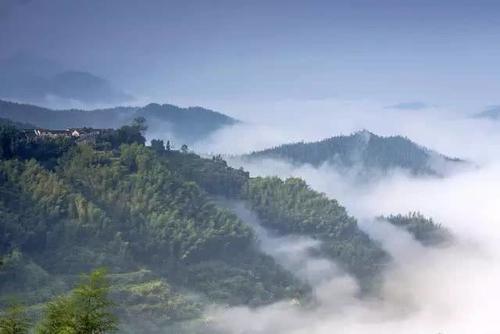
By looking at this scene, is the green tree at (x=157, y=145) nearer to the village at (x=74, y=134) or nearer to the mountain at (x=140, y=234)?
the mountain at (x=140, y=234)

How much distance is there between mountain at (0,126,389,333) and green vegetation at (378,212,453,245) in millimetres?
22012

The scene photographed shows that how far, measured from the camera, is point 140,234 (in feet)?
314

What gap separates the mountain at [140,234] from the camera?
266 feet

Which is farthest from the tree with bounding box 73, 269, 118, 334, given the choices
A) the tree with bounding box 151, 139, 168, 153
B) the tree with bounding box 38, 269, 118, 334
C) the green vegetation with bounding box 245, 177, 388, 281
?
the tree with bounding box 151, 139, 168, 153

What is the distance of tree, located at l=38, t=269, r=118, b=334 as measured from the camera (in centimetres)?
2738

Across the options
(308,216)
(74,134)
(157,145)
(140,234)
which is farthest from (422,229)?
(74,134)

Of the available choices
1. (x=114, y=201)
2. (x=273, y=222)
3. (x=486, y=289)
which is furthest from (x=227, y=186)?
(x=486, y=289)

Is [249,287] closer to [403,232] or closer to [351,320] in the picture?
[351,320]

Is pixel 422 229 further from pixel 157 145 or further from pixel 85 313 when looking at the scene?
pixel 85 313

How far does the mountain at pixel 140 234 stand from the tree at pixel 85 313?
4393 centimetres

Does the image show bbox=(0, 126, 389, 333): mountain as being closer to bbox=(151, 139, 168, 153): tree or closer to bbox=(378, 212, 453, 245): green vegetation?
bbox=(151, 139, 168, 153): tree

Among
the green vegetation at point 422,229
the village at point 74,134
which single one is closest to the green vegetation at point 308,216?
the green vegetation at point 422,229

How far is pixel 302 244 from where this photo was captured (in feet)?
377

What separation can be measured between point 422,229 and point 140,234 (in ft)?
215
